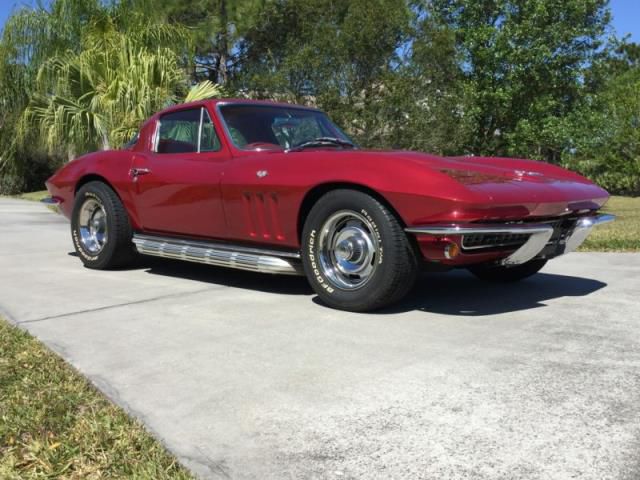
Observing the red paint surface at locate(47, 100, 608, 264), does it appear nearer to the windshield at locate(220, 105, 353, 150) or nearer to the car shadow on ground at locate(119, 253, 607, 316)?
the windshield at locate(220, 105, 353, 150)

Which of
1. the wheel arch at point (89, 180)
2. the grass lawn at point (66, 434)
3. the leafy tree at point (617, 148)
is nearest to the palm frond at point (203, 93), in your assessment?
the wheel arch at point (89, 180)

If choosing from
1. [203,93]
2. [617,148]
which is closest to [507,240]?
[203,93]

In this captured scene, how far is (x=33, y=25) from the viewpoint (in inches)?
624

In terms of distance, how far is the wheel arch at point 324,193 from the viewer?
3.88m

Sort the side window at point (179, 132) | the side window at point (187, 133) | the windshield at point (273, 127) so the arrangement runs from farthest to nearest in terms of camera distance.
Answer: the side window at point (179, 132) < the side window at point (187, 133) < the windshield at point (273, 127)

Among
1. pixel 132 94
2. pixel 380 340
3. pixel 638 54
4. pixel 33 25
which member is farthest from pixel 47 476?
pixel 638 54

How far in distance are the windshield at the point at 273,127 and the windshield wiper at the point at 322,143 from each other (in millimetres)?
18

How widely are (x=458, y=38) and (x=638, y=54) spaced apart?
24542mm

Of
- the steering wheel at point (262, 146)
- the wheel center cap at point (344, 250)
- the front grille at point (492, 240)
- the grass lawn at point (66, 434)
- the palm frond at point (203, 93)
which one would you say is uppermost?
the palm frond at point (203, 93)

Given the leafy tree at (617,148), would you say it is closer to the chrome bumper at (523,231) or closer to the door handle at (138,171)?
the chrome bumper at (523,231)

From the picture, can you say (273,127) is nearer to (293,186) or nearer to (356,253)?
(293,186)

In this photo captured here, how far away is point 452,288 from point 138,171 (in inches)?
103

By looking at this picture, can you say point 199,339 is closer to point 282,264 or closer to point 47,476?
point 282,264

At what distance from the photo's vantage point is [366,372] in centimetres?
296
